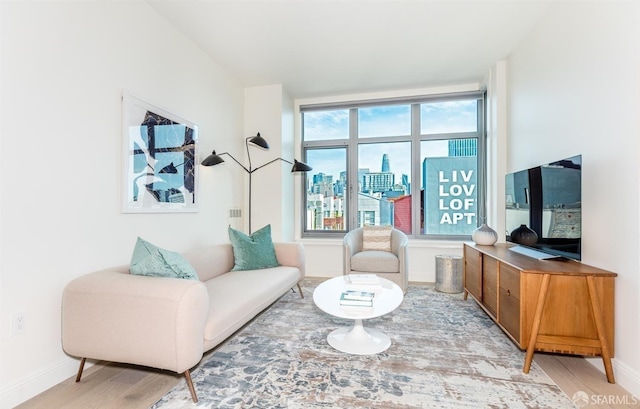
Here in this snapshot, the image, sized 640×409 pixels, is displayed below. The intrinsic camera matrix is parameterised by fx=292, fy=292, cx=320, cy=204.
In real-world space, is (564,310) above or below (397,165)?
below

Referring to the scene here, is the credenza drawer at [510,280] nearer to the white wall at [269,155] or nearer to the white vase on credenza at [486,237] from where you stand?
the white vase on credenza at [486,237]

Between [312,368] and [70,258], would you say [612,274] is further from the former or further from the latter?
[70,258]

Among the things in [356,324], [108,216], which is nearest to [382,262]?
[356,324]

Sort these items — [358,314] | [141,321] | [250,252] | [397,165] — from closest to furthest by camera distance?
[141,321]
[358,314]
[250,252]
[397,165]

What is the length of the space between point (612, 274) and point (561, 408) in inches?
31.2

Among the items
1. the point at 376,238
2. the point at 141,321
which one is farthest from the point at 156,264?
the point at 376,238

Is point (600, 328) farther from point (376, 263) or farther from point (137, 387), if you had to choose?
point (137, 387)

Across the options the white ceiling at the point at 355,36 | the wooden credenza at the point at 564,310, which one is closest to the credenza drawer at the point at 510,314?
the wooden credenza at the point at 564,310

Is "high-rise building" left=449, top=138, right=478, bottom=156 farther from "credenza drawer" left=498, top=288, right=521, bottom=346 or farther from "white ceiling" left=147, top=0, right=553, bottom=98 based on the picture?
"credenza drawer" left=498, top=288, right=521, bottom=346

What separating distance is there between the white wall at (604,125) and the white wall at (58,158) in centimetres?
315

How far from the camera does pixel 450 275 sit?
3.46 meters

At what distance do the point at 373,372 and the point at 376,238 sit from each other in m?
2.17

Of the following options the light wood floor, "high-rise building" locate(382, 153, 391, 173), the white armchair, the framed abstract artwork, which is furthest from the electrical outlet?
"high-rise building" locate(382, 153, 391, 173)

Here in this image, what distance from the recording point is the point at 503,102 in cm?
336
